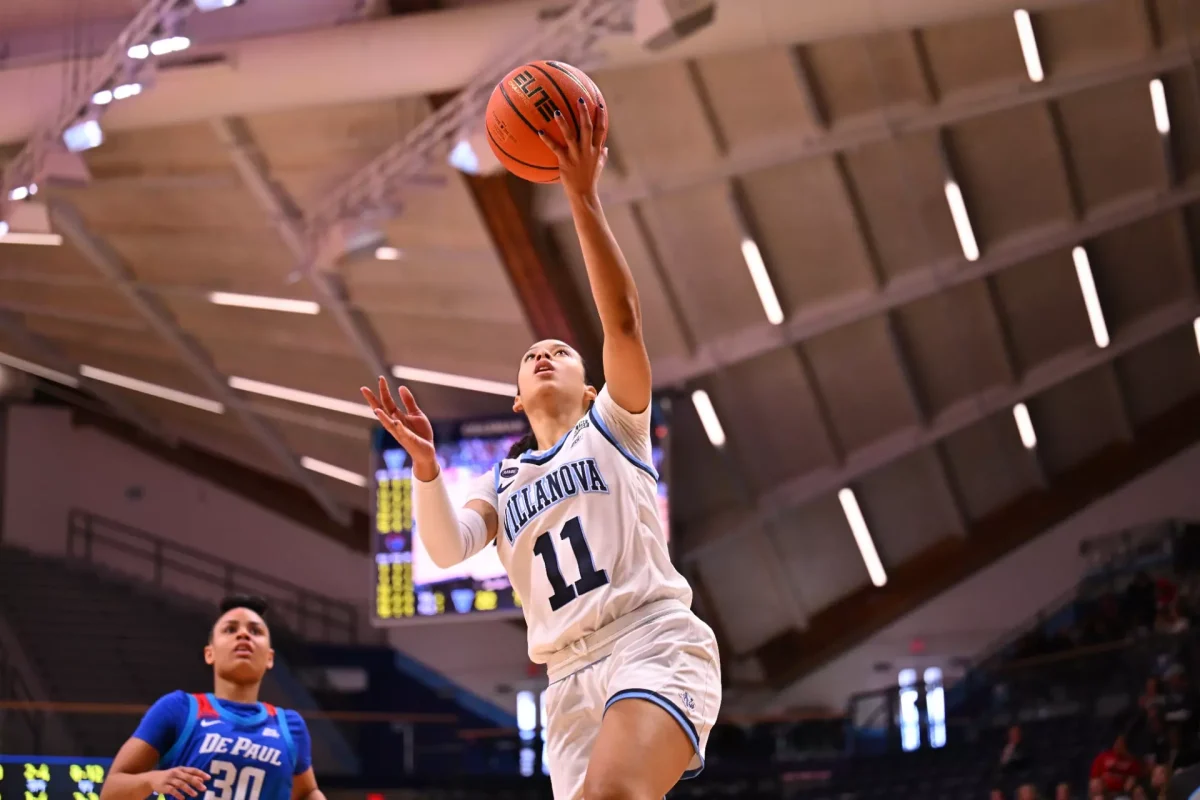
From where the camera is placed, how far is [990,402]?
52.0ft

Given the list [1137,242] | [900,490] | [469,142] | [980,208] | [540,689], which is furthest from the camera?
[540,689]

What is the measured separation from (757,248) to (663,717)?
35.7 ft

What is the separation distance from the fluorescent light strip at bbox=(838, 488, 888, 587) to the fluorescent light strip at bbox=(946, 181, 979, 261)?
3.54 meters

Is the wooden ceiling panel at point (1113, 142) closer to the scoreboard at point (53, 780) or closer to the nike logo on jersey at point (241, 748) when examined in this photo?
the scoreboard at point (53, 780)

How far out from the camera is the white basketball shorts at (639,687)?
3520 millimetres

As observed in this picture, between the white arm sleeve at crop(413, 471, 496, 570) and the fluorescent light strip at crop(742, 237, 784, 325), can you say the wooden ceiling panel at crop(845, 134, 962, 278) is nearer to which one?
the fluorescent light strip at crop(742, 237, 784, 325)

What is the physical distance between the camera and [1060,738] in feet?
41.2

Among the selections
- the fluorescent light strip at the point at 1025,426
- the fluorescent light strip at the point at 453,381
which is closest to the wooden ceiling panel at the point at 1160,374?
the fluorescent light strip at the point at 1025,426

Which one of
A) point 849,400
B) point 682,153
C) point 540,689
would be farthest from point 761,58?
point 540,689

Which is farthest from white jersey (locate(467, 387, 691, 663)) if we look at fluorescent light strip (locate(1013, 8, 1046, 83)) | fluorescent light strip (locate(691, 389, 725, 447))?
fluorescent light strip (locate(691, 389, 725, 447))

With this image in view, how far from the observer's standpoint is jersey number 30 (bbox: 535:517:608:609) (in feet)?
12.3

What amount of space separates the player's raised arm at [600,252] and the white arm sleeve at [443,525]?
0.58 m

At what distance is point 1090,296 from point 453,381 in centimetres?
666

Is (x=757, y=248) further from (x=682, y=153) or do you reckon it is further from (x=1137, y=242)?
(x=1137, y=242)
